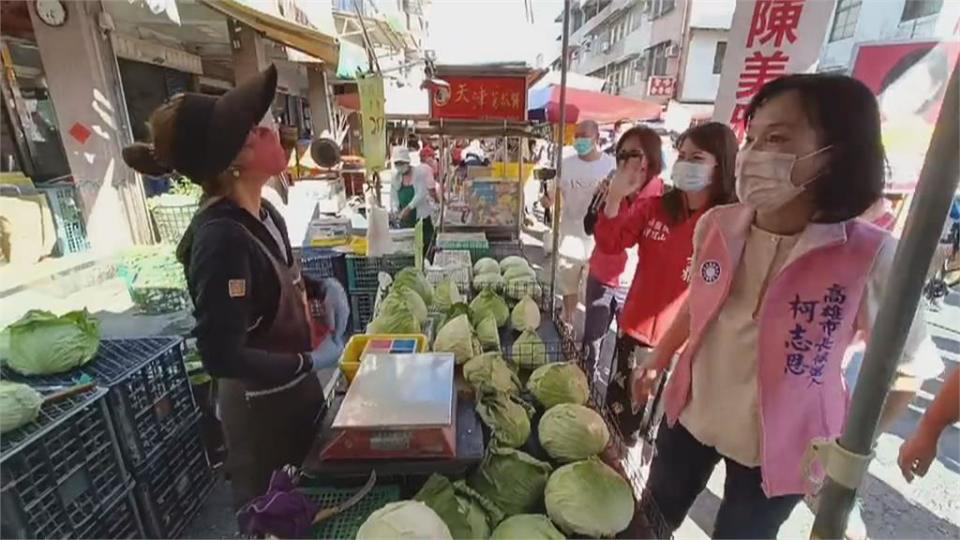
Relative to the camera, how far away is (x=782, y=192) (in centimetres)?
130

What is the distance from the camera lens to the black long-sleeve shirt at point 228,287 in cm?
135

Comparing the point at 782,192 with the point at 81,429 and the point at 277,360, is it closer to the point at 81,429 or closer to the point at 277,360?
the point at 277,360

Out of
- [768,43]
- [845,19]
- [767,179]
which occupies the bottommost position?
[767,179]

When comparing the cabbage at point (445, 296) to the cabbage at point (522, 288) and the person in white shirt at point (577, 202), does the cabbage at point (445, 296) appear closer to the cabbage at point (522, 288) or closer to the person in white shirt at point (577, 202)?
the cabbage at point (522, 288)

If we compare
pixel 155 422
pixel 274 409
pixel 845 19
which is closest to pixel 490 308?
pixel 274 409

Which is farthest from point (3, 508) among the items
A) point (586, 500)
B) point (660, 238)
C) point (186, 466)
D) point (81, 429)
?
point (660, 238)

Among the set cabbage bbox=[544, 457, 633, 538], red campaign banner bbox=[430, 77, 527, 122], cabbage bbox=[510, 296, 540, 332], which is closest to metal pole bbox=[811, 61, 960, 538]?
cabbage bbox=[544, 457, 633, 538]

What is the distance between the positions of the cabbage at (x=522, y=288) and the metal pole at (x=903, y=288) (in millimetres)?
1770

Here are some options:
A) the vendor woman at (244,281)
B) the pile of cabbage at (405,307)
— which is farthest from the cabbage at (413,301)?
the vendor woman at (244,281)

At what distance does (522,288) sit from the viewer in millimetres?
2516

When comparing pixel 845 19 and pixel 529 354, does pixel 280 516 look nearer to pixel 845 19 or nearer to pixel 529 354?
pixel 529 354

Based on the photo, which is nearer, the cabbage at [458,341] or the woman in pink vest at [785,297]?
the woman in pink vest at [785,297]

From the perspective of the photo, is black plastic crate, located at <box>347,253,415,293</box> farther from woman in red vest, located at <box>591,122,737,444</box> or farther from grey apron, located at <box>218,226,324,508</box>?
grey apron, located at <box>218,226,324,508</box>

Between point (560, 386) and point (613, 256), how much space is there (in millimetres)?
1825
